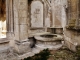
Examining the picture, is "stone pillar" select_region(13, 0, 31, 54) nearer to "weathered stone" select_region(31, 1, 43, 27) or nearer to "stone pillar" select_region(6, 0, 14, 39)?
"stone pillar" select_region(6, 0, 14, 39)

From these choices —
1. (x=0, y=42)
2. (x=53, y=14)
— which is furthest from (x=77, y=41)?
A: (x=53, y=14)

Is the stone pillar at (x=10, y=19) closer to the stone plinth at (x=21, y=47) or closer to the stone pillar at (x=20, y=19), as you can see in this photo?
the stone pillar at (x=20, y=19)

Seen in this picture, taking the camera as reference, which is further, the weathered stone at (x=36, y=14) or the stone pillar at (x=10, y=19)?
the weathered stone at (x=36, y=14)

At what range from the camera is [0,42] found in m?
4.20

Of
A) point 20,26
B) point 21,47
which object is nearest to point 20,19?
point 20,26

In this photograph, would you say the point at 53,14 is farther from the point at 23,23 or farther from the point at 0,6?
the point at 23,23

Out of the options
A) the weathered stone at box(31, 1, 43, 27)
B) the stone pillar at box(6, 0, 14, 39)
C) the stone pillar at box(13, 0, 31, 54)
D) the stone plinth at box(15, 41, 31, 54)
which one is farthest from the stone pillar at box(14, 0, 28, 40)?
the weathered stone at box(31, 1, 43, 27)

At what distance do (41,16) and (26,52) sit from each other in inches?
135

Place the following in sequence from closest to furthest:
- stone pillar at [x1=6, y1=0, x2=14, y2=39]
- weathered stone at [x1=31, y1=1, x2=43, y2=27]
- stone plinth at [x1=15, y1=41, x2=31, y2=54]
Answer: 1. stone plinth at [x1=15, y1=41, x2=31, y2=54]
2. stone pillar at [x1=6, y1=0, x2=14, y2=39]
3. weathered stone at [x1=31, y1=1, x2=43, y2=27]

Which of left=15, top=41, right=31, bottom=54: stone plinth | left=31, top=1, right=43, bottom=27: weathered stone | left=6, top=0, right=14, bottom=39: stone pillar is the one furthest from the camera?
left=31, top=1, right=43, bottom=27: weathered stone

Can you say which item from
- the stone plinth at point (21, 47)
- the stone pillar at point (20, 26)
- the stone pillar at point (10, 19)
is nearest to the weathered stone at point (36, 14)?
the stone pillar at point (10, 19)

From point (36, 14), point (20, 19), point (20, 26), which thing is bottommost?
point (20, 26)

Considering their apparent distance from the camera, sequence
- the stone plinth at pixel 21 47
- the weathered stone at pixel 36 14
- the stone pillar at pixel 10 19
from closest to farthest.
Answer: the stone plinth at pixel 21 47 < the stone pillar at pixel 10 19 < the weathered stone at pixel 36 14

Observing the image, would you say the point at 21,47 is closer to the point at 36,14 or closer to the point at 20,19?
the point at 20,19
